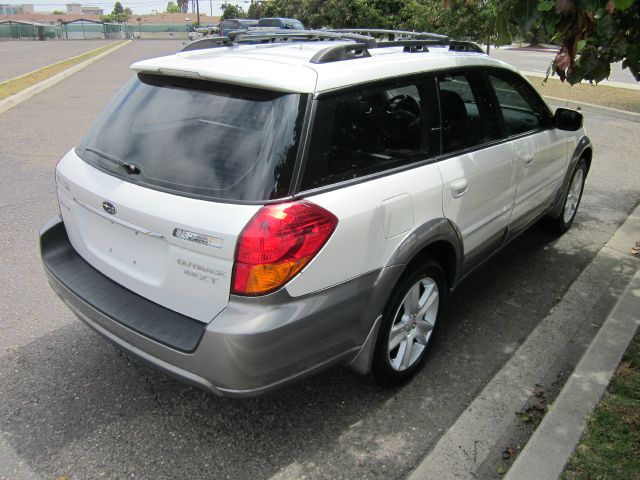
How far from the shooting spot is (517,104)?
4.16 metres

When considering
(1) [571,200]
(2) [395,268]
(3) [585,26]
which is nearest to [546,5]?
(3) [585,26]

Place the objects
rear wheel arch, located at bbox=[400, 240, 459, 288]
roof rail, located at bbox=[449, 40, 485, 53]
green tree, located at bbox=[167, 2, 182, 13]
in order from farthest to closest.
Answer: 1. green tree, located at bbox=[167, 2, 182, 13]
2. roof rail, located at bbox=[449, 40, 485, 53]
3. rear wheel arch, located at bbox=[400, 240, 459, 288]

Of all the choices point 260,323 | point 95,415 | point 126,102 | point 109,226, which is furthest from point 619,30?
point 95,415

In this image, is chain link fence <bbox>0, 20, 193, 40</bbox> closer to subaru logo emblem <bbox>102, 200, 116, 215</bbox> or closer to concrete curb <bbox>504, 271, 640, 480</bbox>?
subaru logo emblem <bbox>102, 200, 116, 215</bbox>

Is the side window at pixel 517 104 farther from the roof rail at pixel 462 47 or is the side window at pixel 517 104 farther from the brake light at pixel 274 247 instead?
the brake light at pixel 274 247

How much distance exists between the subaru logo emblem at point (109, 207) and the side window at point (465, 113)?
1.77 m

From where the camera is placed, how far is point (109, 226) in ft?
8.70

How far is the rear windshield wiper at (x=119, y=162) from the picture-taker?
2.59 m

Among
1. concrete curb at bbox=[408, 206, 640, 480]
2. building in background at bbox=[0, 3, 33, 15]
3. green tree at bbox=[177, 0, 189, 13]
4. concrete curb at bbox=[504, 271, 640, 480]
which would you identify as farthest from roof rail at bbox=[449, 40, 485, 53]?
building in background at bbox=[0, 3, 33, 15]

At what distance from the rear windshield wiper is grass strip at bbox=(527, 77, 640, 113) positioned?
11.3 m

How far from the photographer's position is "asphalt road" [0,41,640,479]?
2.56 m

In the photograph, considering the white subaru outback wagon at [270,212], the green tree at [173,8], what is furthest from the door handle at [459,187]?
the green tree at [173,8]

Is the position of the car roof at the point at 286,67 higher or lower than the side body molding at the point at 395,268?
higher

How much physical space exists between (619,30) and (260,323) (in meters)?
2.47
